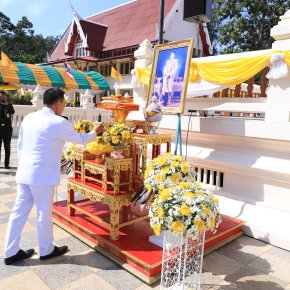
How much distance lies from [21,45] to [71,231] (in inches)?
1990

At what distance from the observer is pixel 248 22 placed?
20125mm

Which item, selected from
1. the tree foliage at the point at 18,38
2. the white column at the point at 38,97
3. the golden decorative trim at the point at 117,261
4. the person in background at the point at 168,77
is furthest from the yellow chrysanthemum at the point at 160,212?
the tree foliage at the point at 18,38

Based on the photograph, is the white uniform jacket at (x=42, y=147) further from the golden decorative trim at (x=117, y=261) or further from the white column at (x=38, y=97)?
the white column at (x=38, y=97)

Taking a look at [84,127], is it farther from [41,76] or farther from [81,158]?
[41,76]

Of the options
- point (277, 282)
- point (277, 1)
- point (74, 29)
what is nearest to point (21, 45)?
point (74, 29)

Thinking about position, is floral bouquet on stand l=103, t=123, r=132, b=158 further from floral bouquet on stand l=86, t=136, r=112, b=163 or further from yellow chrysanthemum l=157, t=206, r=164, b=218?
yellow chrysanthemum l=157, t=206, r=164, b=218

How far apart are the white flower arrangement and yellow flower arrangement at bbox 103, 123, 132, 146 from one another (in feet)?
3.73

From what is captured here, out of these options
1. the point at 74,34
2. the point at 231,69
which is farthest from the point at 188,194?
the point at 74,34

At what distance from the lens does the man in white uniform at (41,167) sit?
112 inches

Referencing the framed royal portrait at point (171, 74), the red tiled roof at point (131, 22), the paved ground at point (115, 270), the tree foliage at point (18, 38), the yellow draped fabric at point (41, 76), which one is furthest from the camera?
the tree foliage at point (18, 38)

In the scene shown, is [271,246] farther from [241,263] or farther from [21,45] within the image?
[21,45]

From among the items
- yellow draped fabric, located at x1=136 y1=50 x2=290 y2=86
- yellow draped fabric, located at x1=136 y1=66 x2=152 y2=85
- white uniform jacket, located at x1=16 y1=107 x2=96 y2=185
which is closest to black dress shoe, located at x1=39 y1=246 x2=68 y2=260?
white uniform jacket, located at x1=16 y1=107 x2=96 y2=185

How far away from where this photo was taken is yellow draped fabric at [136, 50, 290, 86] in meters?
3.94

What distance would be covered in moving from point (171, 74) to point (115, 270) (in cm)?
274
